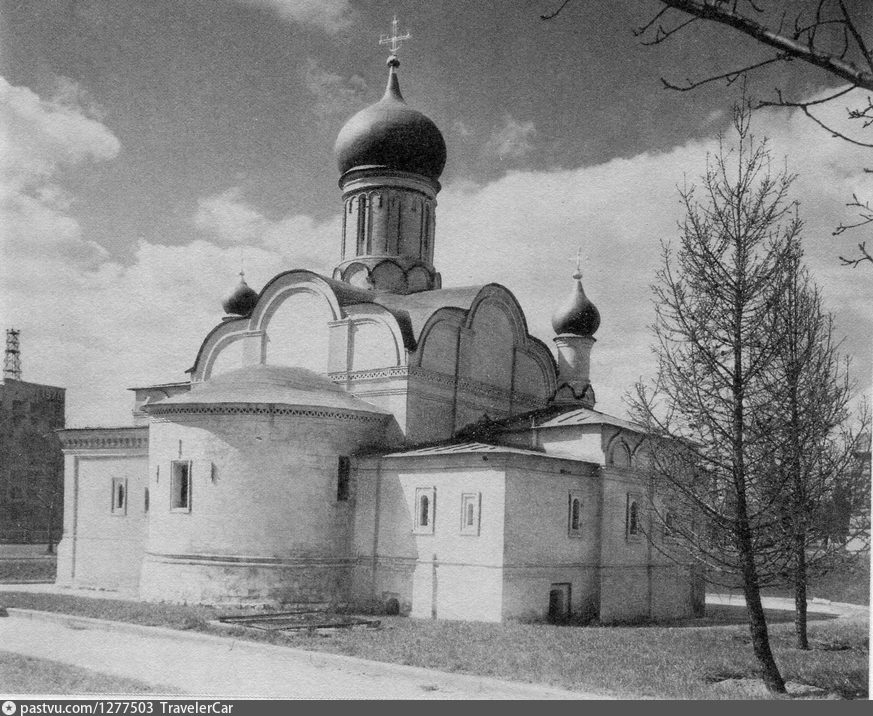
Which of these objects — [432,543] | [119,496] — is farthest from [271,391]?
[119,496]

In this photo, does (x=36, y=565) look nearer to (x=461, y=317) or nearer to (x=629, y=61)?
(x=461, y=317)

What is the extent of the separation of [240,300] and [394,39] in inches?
612

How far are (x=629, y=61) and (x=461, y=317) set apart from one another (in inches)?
417

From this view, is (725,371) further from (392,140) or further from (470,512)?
(392,140)

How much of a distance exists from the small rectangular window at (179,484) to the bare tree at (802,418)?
35.8ft

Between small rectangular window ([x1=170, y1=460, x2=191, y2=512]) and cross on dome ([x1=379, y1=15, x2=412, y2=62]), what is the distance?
9482mm

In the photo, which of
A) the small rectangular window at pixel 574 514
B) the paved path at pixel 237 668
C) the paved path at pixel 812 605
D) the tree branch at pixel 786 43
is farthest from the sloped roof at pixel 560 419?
the tree branch at pixel 786 43

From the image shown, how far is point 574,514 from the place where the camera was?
1762 centimetres

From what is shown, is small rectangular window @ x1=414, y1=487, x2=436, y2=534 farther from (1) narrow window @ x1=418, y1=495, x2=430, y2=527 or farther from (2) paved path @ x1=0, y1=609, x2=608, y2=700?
(2) paved path @ x1=0, y1=609, x2=608, y2=700

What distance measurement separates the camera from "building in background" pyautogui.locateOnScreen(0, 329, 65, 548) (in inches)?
587

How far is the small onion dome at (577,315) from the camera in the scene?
22.9m

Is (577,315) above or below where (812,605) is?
above

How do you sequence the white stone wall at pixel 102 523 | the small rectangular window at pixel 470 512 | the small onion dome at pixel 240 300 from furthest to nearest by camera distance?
the small onion dome at pixel 240 300, the white stone wall at pixel 102 523, the small rectangular window at pixel 470 512

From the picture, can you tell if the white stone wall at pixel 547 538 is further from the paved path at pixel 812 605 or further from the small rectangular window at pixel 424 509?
the paved path at pixel 812 605
